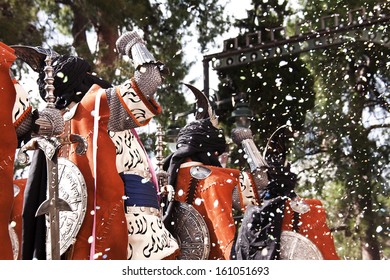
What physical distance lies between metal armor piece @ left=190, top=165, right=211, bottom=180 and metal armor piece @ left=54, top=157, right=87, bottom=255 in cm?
174

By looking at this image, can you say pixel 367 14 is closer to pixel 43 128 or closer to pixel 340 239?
pixel 340 239

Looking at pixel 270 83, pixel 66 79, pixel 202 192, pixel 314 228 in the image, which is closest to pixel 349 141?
pixel 270 83

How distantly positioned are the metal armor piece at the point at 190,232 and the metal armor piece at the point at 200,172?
0.23 m

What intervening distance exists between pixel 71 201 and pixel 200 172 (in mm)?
1799

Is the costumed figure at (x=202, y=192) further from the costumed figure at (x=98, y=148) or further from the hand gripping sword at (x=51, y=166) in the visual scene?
the hand gripping sword at (x=51, y=166)

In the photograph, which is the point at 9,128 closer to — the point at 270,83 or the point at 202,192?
the point at 202,192

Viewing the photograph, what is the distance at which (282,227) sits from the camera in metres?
6.22

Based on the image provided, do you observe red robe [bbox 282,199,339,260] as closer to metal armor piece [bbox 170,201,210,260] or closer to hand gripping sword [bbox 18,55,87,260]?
metal armor piece [bbox 170,201,210,260]

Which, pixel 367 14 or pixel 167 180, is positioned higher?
pixel 367 14

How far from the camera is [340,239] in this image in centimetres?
1200

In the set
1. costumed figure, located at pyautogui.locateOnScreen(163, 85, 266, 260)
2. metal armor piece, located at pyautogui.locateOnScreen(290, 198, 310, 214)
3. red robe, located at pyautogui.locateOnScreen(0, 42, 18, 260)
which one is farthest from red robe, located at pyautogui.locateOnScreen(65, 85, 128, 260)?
metal armor piece, located at pyautogui.locateOnScreen(290, 198, 310, 214)
